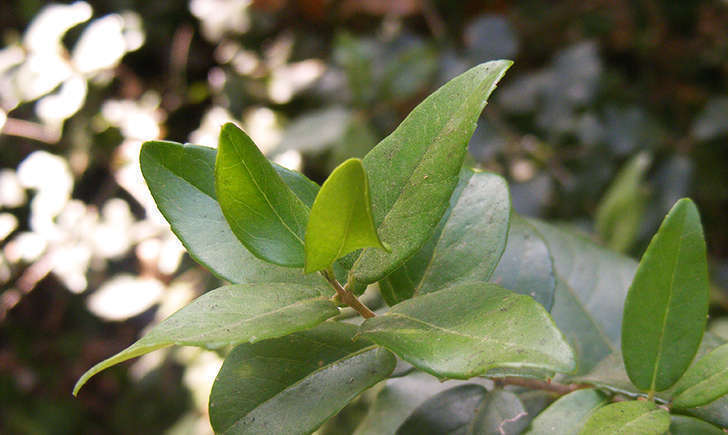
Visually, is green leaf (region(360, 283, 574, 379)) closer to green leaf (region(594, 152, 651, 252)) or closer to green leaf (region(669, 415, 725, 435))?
green leaf (region(669, 415, 725, 435))

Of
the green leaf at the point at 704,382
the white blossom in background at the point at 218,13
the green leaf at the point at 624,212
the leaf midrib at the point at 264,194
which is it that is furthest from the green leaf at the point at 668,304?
the white blossom in background at the point at 218,13

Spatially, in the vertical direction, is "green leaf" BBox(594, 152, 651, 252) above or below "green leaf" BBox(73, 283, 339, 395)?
below

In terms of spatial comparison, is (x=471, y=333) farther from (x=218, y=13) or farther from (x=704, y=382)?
(x=218, y=13)

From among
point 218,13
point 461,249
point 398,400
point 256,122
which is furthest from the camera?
point 218,13

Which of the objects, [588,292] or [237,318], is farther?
[588,292]

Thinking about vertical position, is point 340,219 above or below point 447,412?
above

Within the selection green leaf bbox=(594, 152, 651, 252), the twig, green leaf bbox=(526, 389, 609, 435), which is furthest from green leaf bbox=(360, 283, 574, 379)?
green leaf bbox=(594, 152, 651, 252)

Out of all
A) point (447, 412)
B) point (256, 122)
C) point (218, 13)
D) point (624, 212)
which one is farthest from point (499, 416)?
point (218, 13)
